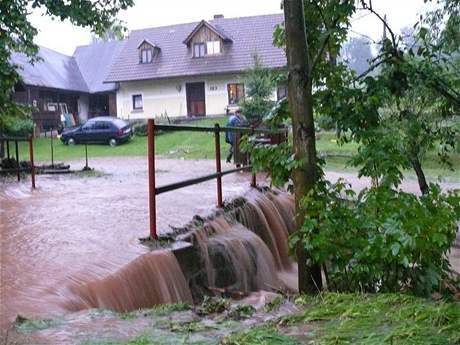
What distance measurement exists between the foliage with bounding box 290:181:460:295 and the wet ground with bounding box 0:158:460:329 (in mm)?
1642

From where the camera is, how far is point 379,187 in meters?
3.85

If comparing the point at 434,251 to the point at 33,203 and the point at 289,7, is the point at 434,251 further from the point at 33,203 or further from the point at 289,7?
the point at 33,203

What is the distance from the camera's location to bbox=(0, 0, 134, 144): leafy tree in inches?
428

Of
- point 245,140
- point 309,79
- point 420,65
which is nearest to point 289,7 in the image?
point 309,79

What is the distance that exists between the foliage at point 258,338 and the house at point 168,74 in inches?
1306

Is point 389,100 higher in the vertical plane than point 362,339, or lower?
higher

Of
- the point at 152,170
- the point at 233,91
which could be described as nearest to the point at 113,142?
the point at 233,91

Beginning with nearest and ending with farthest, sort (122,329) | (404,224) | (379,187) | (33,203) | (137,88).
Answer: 1. (122,329)
2. (404,224)
3. (379,187)
4. (33,203)
5. (137,88)

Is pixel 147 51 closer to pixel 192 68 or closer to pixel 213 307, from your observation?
pixel 192 68

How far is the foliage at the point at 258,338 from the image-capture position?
2.55 meters

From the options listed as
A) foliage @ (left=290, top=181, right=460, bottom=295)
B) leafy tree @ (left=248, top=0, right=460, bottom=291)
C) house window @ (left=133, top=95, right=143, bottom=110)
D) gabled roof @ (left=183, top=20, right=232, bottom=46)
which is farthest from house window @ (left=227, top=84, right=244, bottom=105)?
foliage @ (left=290, top=181, right=460, bottom=295)

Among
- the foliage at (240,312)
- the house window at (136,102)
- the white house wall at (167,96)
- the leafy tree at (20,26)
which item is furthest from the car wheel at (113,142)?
the foliage at (240,312)

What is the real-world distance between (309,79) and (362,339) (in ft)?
6.84

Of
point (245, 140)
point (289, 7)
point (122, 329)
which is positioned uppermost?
point (289, 7)
